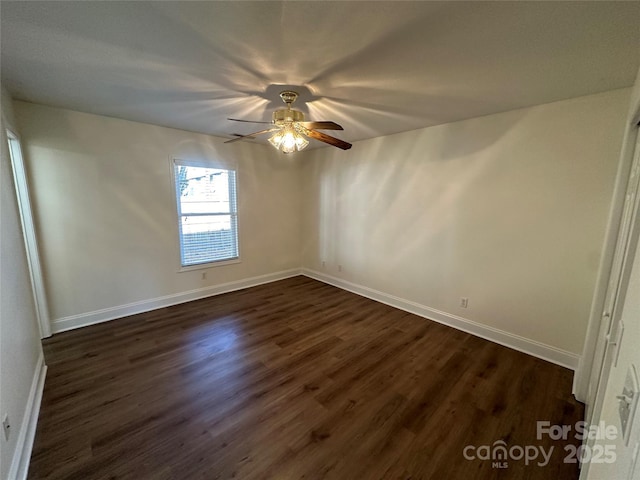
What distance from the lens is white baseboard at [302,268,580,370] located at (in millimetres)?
2429

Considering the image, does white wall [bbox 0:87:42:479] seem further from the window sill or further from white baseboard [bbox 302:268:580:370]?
white baseboard [bbox 302:268:580:370]

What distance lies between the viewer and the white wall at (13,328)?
54.2 inches

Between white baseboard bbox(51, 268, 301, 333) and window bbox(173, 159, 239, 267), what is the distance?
1.50ft

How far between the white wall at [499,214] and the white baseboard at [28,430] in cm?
364

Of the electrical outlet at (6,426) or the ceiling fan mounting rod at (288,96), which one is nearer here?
the electrical outlet at (6,426)

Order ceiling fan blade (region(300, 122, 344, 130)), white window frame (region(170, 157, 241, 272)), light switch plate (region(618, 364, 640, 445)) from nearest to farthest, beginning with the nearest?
light switch plate (region(618, 364, 640, 445)) → ceiling fan blade (region(300, 122, 344, 130)) → white window frame (region(170, 157, 241, 272))

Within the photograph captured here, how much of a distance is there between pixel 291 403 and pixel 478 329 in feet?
7.59

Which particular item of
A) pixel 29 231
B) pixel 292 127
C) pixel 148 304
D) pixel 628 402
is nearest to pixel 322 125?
pixel 292 127

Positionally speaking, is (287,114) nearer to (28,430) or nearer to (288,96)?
(288,96)

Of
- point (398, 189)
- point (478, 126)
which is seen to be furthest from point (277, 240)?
point (478, 126)

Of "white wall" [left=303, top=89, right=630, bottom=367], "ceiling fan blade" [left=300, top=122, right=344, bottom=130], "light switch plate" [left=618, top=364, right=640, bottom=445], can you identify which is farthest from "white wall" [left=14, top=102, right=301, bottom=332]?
"light switch plate" [left=618, top=364, right=640, bottom=445]

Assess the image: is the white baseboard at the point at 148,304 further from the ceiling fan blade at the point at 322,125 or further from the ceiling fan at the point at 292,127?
the ceiling fan blade at the point at 322,125

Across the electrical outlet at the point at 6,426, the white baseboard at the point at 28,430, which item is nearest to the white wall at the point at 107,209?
the white baseboard at the point at 28,430

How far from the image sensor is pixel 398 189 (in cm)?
352
